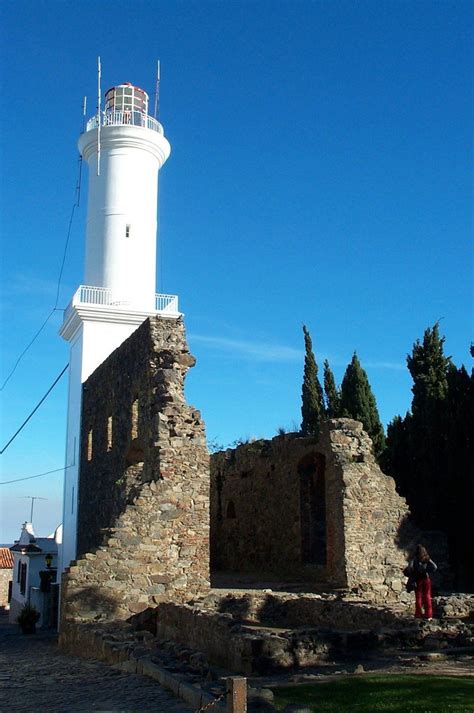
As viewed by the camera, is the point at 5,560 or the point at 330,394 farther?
the point at 5,560

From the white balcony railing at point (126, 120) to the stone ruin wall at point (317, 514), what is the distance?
11.7 m

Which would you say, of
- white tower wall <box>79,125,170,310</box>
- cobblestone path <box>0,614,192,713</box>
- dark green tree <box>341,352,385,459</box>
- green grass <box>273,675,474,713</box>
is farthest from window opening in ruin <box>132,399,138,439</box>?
dark green tree <box>341,352,385,459</box>

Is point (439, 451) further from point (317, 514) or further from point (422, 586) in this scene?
point (422, 586)

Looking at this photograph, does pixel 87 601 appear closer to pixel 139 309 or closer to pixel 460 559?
pixel 460 559

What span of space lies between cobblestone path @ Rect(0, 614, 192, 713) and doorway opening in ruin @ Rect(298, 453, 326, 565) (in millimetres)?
8837

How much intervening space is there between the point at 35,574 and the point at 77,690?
20.8 meters

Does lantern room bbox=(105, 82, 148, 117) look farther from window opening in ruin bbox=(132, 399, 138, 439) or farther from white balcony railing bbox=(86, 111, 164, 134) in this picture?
window opening in ruin bbox=(132, 399, 138, 439)

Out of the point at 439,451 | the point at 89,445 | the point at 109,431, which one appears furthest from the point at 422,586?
the point at 89,445

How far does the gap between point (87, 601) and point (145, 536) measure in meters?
1.48

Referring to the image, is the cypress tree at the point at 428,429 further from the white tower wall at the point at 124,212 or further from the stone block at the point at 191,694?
the stone block at the point at 191,694

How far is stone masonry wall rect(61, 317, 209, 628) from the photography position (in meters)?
13.6

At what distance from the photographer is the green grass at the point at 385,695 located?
6203 mm

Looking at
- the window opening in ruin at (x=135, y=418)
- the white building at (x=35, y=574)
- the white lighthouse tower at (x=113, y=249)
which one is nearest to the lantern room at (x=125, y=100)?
the white lighthouse tower at (x=113, y=249)

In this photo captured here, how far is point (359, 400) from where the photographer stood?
86.1ft
